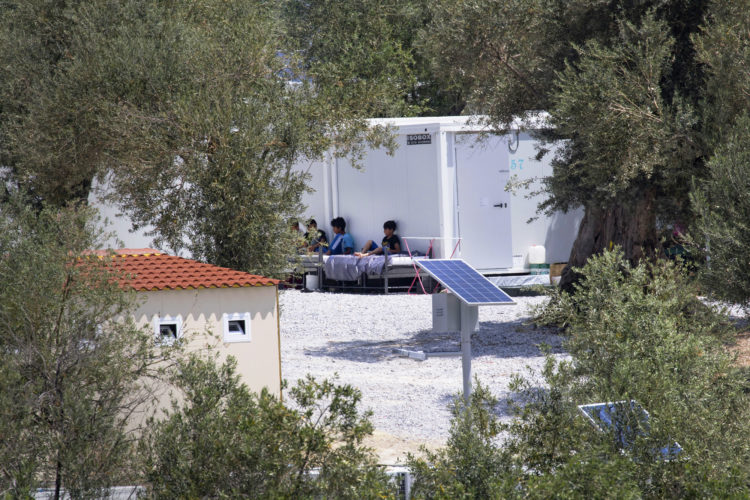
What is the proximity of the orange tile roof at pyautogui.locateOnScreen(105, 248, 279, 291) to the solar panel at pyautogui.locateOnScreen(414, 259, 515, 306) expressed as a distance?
1427 millimetres

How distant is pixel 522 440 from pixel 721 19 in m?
5.80

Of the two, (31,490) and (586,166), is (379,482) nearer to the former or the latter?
(31,490)

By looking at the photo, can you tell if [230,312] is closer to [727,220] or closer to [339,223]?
[727,220]

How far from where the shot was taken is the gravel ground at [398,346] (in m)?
7.72

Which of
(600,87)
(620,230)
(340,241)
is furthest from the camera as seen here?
(340,241)

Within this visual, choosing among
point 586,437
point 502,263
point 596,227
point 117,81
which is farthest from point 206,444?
point 502,263

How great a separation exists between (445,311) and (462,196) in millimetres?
8827

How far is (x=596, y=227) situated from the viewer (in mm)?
11930

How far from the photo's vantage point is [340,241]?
1639 centimetres

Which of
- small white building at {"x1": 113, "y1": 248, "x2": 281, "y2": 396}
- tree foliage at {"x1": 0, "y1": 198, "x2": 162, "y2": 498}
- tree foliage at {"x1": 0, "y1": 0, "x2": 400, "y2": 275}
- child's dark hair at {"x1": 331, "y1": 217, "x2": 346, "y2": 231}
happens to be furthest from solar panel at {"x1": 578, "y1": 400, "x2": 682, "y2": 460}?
child's dark hair at {"x1": 331, "y1": 217, "x2": 346, "y2": 231}

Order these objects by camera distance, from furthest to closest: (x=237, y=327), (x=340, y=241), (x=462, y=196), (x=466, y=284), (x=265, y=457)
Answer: (x=340, y=241), (x=462, y=196), (x=466, y=284), (x=237, y=327), (x=265, y=457)

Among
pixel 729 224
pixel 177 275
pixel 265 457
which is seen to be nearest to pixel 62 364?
pixel 265 457

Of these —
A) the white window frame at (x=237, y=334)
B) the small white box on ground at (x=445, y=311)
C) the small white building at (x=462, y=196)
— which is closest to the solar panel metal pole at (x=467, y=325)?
the small white box on ground at (x=445, y=311)

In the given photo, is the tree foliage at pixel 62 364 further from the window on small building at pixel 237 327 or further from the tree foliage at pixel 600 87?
the tree foliage at pixel 600 87
